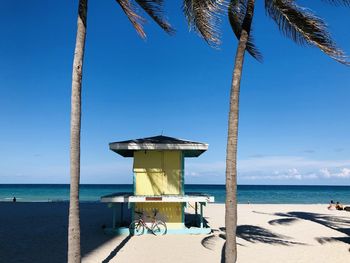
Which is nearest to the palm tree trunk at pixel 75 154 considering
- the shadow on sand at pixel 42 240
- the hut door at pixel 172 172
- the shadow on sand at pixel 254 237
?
the shadow on sand at pixel 42 240

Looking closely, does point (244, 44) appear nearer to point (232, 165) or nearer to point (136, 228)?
A: point (232, 165)

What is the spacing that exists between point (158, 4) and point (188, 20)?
0.89 meters

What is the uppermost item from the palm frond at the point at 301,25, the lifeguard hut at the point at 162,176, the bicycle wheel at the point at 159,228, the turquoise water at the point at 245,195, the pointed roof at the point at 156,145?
the palm frond at the point at 301,25

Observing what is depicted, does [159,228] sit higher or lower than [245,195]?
higher

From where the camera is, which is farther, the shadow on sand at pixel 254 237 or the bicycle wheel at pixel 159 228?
the bicycle wheel at pixel 159 228

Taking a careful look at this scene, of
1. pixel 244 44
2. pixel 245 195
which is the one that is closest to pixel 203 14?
pixel 244 44

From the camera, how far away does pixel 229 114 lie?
7.88m

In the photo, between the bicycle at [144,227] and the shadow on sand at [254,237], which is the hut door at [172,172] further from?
the shadow on sand at [254,237]

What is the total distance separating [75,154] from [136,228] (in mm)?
8327

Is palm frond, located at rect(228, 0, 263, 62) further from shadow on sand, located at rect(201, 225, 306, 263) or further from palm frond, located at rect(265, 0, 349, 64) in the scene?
shadow on sand, located at rect(201, 225, 306, 263)

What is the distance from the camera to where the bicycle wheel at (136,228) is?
15.0 meters

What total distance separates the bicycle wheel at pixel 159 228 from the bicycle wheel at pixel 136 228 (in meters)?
0.51

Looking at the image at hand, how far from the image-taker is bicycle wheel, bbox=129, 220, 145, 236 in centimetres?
1502

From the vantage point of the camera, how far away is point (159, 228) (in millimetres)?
15172
